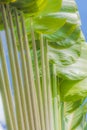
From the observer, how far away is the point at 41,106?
626 millimetres

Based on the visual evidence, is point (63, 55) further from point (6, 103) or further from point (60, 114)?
point (6, 103)

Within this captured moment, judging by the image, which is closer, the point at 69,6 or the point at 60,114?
the point at 69,6

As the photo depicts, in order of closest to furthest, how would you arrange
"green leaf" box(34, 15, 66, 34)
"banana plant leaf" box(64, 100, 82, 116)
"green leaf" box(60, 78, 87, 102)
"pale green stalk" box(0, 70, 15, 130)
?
"pale green stalk" box(0, 70, 15, 130)
"green leaf" box(34, 15, 66, 34)
"green leaf" box(60, 78, 87, 102)
"banana plant leaf" box(64, 100, 82, 116)

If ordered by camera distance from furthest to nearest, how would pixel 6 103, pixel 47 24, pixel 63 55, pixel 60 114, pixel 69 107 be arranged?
pixel 69 107 < pixel 60 114 < pixel 63 55 < pixel 47 24 < pixel 6 103

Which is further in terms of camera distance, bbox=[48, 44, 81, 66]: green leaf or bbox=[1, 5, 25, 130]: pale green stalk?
bbox=[48, 44, 81, 66]: green leaf

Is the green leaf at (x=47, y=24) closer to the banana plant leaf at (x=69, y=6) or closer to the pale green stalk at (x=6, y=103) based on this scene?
the banana plant leaf at (x=69, y=6)

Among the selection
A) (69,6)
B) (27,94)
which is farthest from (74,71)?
(27,94)

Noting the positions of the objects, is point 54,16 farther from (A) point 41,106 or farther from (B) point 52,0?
(A) point 41,106

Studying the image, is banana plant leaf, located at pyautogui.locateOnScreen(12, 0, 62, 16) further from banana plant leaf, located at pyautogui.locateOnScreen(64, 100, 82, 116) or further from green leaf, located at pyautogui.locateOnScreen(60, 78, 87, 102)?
banana plant leaf, located at pyautogui.locateOnScreen(64, 100, 82, 116)

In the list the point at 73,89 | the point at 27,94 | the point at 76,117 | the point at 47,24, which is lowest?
the point at 76,117

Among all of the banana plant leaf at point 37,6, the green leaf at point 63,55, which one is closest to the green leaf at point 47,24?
the banana plant leaf at point 37,6

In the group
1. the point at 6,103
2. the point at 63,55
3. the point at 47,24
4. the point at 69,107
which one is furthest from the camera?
the point at 69,107

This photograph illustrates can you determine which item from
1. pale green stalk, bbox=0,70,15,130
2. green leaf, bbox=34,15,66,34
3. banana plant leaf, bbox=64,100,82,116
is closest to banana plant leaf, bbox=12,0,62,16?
green leaf, bbox=34,15,66,34

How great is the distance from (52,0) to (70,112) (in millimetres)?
503
